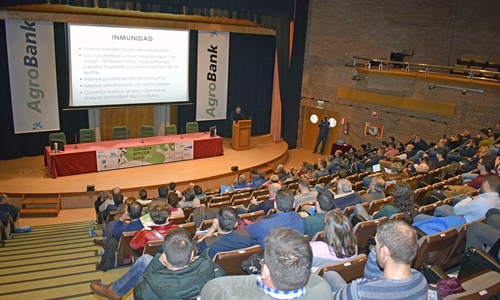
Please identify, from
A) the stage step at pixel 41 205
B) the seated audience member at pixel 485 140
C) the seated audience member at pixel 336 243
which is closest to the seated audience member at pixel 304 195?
the seated audience member at pixel 336 243

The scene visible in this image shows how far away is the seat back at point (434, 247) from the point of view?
3.53m

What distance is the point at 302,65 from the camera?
1505cm

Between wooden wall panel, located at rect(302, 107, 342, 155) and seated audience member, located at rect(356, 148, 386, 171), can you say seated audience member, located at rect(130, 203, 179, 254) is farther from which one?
wooden wall panel, located at rect(302, 107, 342, 155)

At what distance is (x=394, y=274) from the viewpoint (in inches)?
88.9

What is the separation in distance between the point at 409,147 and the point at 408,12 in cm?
575

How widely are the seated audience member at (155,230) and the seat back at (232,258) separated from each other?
1.15 m

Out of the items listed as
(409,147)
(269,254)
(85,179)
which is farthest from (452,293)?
(85,179)

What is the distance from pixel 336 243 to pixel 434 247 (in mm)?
981

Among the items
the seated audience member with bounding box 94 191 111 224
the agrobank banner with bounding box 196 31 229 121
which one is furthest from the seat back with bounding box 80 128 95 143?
the seated audience member with bounding box 94 191 111 224

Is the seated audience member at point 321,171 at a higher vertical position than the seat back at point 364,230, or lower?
lower

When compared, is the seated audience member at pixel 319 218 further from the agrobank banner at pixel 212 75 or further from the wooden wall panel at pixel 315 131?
the wooden wall panel at pixel 315 131

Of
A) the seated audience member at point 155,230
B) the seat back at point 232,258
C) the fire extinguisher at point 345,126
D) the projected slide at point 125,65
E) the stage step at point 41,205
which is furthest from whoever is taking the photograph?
→ the fire extinguisher at point 345,126

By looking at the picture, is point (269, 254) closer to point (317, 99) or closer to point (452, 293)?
point (452, 293)

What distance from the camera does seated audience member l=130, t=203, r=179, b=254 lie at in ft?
14.5
